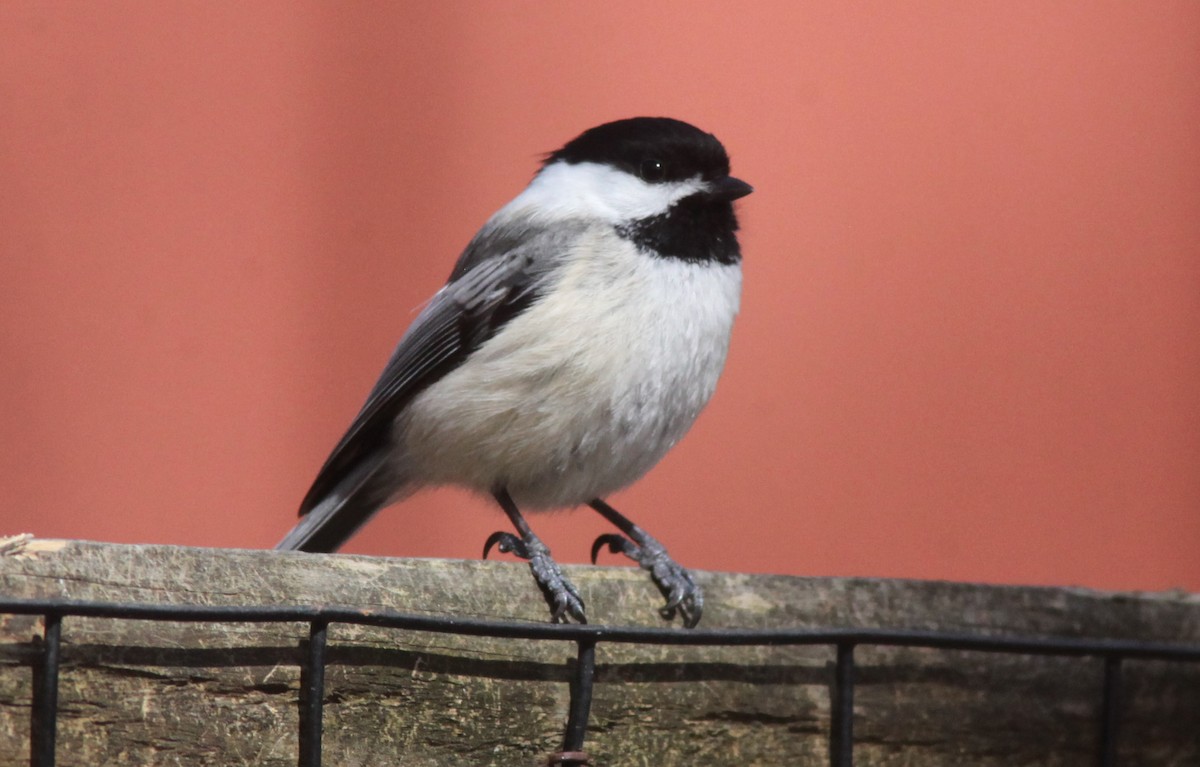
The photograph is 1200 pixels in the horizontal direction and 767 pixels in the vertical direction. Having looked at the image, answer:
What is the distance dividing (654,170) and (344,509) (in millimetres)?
607

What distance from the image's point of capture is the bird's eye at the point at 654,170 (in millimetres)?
1741

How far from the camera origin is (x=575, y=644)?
90 centimetres

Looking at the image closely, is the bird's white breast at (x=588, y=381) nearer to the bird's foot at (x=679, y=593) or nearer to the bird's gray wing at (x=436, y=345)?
the bird's gray wing at (x=436, y=345)

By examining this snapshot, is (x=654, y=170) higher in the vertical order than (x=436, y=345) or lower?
higher

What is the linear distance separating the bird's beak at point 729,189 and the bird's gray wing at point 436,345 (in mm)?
251

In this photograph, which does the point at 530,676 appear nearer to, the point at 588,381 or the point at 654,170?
the point at 588,381

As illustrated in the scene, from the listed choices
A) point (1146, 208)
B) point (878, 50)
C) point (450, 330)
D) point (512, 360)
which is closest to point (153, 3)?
point (450, 330)

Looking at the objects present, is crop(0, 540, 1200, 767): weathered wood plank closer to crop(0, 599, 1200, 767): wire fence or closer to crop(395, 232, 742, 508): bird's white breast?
crop(0, 599, 1200, 767): wire fence

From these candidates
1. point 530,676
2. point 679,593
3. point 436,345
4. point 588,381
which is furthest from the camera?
point 436,345

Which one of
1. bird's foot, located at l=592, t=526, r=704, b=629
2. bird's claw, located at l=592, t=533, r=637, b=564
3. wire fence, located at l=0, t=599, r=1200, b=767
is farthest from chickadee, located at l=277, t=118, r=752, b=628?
wire fence, located at l=0, t=599, r=1200, b=767

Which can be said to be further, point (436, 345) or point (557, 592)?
point (436, 345)

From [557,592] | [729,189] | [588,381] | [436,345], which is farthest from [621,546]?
[557,592]

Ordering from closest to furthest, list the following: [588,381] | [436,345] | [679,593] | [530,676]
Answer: [530,676] → [679,593] → [588,381] → [436,345]

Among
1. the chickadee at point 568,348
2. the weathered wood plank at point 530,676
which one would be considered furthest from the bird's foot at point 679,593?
the chickadee at point 568,348
